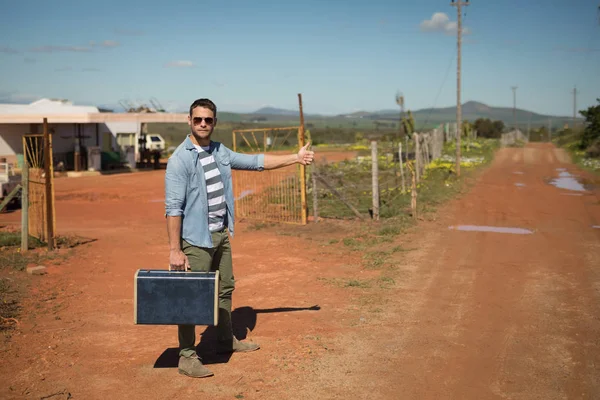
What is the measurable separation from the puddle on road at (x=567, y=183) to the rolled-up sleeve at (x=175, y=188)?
18.0 meters

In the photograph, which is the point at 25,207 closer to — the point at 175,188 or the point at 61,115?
the point at 175,188

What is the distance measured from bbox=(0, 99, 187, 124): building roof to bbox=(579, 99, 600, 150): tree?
26.2 meters

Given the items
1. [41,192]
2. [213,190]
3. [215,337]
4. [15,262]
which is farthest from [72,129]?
[213,190]

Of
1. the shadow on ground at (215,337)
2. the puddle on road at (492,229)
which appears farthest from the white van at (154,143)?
the shadow on ground at (215,337)

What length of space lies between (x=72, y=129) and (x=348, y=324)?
29203 mm

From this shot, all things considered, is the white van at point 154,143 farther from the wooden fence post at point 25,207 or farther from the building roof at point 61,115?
the wooden fence post at point 25,207

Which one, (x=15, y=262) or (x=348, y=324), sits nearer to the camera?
(x=348, y=324)

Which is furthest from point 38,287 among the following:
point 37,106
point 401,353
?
point 37,106

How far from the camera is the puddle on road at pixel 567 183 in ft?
67.1

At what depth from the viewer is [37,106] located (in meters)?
32.5

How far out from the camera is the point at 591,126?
40125 millimetres

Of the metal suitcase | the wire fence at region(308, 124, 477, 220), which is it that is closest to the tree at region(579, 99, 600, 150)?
the wire fence at region(308, 124, 477, 220)

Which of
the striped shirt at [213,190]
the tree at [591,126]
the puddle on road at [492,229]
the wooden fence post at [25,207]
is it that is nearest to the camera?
the striped shirt at [213,190]

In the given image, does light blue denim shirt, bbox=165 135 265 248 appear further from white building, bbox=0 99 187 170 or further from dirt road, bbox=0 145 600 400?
white building, bbox=0 99 187 170
